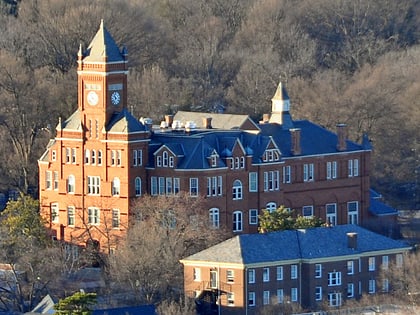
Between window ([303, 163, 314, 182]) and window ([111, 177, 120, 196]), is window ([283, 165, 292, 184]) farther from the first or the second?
window ([111, 177, 120, 196])

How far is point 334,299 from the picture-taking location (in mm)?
113562

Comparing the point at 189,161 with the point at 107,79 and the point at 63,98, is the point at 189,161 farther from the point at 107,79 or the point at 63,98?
the point at 63,98

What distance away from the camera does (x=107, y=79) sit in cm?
12450

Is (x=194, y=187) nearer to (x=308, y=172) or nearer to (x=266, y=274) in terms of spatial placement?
(x=308, y=172)

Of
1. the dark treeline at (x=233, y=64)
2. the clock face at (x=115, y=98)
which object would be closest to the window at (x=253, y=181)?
the clock face at (x=115, y=98)

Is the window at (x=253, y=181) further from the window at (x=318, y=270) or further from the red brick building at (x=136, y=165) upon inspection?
the window at (x=318, y=270)

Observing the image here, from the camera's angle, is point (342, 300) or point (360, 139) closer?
point (342, 300)

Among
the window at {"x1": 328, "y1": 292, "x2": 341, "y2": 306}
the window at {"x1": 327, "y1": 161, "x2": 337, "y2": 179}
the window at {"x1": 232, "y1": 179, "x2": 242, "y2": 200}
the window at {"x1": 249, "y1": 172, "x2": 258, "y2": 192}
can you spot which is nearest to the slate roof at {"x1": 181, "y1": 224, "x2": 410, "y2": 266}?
the window at {"x1": 328, "y1": 292, "x2": 341, "y2": 306}

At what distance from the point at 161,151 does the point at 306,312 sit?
16117 mm

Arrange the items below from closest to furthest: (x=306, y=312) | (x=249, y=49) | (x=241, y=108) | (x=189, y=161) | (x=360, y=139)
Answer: (x=306, y=312), (x=189, y=161), (x=360, y=139), (x=241, y=108), (x=249, y=49)

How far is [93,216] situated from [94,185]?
1.47 meters

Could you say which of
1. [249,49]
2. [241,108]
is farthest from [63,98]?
[249,49]

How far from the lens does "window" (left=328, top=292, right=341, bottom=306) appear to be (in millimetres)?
113188

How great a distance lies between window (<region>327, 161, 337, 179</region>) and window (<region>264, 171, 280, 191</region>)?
4091 mm
